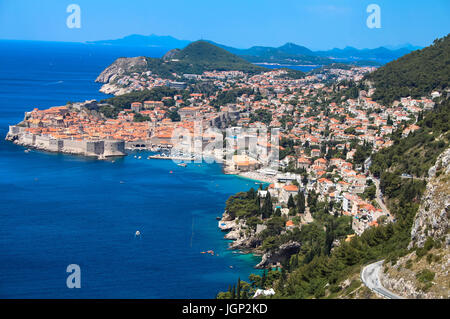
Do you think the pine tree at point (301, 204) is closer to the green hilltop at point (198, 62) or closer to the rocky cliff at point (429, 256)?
the rocky cliff at point (429, 256)

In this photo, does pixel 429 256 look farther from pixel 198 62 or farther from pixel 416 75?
pixel 198 62

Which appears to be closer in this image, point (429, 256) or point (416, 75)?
point (429, 256)

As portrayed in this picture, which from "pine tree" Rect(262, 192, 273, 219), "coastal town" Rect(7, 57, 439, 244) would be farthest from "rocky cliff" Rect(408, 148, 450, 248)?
"pine tree" Rect(262, 192, 273, 219)

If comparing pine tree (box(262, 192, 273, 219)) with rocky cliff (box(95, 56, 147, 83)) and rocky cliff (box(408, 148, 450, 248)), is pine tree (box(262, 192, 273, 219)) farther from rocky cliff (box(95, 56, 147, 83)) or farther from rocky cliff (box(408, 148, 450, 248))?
rocky cliff (box(95, 56, 147, 83))

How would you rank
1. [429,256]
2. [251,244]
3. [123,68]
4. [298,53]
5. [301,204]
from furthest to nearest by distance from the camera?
1. [298,53]
2. [123,68]
3. [301,204]
4. [251,244]
5. [429,256]

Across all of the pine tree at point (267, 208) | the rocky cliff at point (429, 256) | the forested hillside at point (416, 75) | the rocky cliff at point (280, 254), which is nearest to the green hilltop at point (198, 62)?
the forested hillside at point (416, 75)

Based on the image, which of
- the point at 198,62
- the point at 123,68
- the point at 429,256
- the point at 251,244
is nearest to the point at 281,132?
the point at 251,244

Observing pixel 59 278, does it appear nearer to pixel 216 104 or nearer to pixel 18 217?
pixel 18 217
